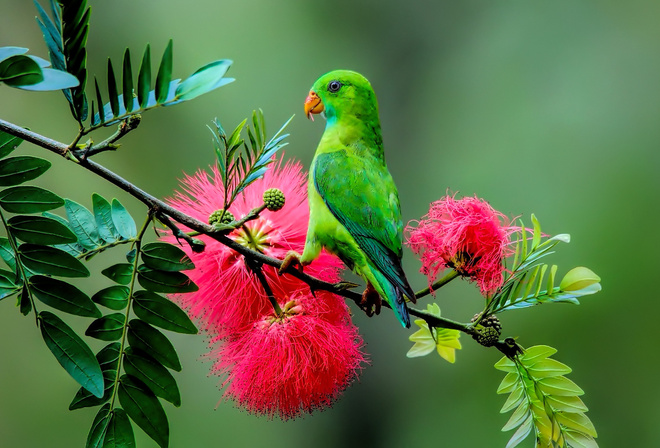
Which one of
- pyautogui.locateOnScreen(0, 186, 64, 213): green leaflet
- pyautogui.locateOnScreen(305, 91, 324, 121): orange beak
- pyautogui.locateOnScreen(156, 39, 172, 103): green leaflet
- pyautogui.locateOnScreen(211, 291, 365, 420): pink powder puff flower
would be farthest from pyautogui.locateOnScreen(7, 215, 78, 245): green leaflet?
pyautogui.locateOnScreen(305, 91, 324, 121): orange beak

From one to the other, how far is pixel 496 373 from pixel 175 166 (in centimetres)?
231

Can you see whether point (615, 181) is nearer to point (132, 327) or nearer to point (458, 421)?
point (458, 421)

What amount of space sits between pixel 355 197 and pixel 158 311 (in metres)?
0.40

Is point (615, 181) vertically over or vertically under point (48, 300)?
over

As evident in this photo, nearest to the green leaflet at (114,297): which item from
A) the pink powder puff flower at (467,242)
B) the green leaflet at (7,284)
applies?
the green leaflet at (7,284)

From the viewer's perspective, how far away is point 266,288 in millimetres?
974

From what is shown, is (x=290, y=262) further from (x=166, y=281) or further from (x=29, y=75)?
(x=29, y=75)

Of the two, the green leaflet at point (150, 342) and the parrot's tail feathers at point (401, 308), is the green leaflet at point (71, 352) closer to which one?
the green leaflet at point (150, 342)

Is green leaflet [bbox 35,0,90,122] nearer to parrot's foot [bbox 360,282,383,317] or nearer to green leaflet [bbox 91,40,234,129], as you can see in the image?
green leaflet [bbox 91,40,234,129]

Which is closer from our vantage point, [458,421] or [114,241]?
[114,241]

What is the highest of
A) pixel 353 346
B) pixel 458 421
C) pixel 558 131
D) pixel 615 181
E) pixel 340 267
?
pixel 558 131

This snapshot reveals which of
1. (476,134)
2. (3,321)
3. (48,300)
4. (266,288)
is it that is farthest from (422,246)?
(3,321)

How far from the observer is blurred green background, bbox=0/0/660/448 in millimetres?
3756

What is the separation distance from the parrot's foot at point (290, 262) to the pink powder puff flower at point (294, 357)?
67 mm
